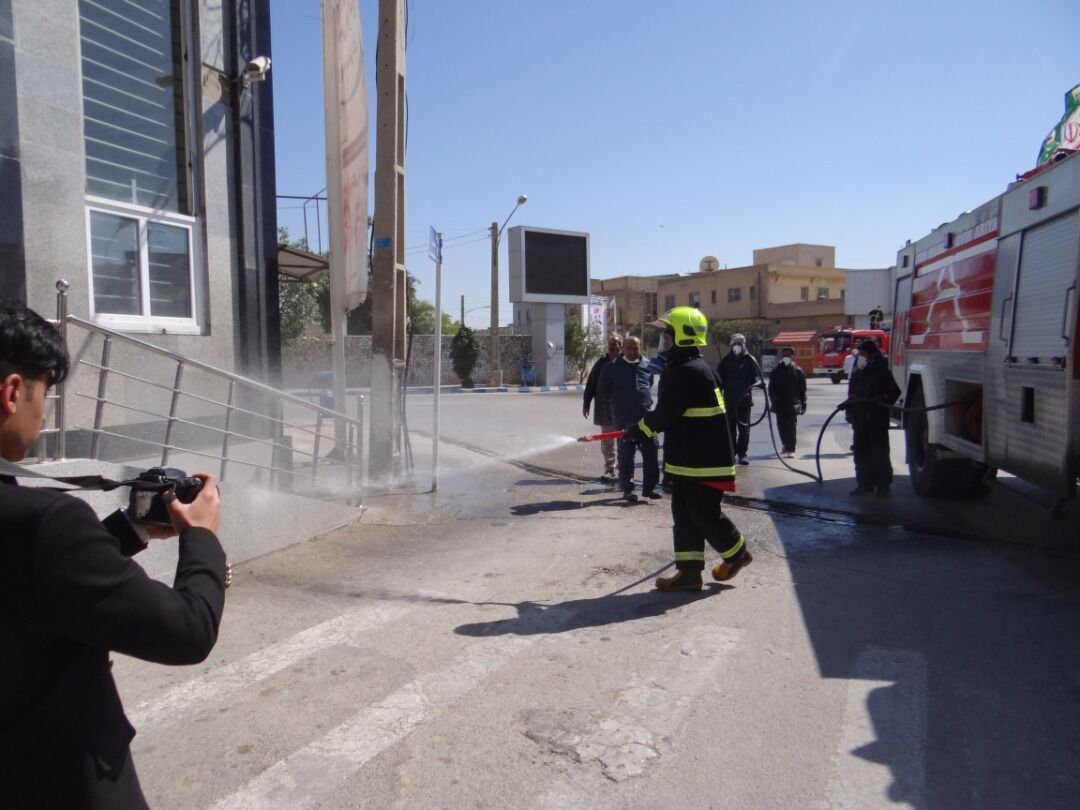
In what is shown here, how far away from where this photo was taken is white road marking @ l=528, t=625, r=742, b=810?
3.29m

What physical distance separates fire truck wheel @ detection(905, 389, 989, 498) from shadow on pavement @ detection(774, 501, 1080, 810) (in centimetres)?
197

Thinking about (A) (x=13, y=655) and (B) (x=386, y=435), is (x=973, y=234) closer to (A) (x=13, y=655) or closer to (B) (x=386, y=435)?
(B) (x=386, y=435)

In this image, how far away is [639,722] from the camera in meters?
3.73

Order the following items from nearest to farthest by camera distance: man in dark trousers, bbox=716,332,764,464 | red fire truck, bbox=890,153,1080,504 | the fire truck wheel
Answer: red fire truck, bbox=890,153,1080,504, the fire truck wheel, man in dark trousers, bbox=716,332,764,464

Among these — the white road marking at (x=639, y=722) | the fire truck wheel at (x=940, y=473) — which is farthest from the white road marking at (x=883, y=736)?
the fire truck wheel at (x=940, y=473)

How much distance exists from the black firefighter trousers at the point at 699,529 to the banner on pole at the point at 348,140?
5.52 metres

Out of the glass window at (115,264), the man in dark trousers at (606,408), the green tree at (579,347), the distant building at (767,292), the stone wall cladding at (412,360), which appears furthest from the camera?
the distant building at (767,292)

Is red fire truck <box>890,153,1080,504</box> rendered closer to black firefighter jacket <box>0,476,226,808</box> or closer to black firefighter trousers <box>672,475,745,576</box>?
black firefighter trousers <box>672,475,745,576</box>

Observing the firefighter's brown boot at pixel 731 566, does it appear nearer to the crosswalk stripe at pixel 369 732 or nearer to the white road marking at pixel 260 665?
the crosswalk stripe at pixel 369 732

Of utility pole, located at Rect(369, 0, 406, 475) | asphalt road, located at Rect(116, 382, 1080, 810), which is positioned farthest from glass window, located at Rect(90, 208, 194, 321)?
asphalt road, located at Rect(116, 382, 1080, 810)

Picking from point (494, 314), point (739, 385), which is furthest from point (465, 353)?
point (739, 385)

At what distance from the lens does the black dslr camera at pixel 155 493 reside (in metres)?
1.81

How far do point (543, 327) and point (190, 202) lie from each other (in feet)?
91.8

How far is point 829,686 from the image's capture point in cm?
408
